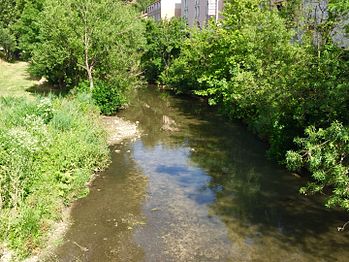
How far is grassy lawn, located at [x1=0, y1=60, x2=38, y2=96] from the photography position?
113 ft

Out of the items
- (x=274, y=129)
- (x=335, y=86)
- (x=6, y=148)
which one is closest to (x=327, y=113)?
(x=335, y=86)

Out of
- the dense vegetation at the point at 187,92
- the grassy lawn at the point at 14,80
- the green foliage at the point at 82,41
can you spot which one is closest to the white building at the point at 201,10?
the dense vegetation at the point at 187,92

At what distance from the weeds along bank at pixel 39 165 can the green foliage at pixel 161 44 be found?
28.1 meters

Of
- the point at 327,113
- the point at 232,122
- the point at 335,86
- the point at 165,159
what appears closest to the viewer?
the point at 335,86

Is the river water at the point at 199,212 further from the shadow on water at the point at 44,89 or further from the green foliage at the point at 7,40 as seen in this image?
the green foliage at the point at 7,40

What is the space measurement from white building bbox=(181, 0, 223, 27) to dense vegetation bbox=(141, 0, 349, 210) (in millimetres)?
11215

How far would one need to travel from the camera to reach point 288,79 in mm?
16984

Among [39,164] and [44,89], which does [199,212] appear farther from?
[44,89]

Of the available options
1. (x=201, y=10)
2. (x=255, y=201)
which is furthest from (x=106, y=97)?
(x=201, y=10)

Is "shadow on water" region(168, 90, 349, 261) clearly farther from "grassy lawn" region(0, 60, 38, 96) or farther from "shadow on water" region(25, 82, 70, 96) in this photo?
"grassy lawn" region(0, 60, 38, 96)

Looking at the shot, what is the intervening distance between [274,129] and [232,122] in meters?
9.28

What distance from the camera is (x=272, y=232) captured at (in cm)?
1373

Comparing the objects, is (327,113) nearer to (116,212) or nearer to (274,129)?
(274,129)

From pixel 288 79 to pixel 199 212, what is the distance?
23.9 feet
